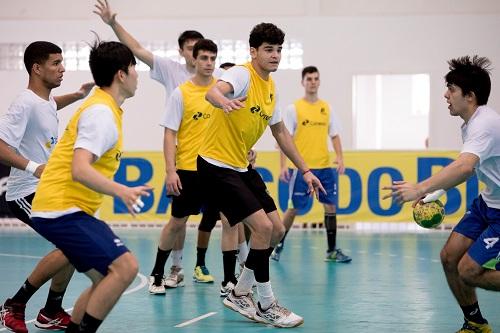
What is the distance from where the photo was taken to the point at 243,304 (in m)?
7.47

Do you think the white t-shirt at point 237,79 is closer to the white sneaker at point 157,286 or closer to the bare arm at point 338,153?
the white sneaker at point 157,286

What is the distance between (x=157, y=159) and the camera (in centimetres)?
1634

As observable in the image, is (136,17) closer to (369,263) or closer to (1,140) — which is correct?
(369,263)

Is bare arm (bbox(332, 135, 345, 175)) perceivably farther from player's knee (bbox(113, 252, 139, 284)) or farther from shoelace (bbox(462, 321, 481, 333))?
player's knee (bbox(113, 252, 139, 284))

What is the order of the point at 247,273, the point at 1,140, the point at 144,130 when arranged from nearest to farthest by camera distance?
the point at 1,140 < the point at 247,273 < the point at 144,130

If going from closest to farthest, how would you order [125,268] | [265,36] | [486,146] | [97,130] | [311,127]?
[97,130], [125,268], [486,146], [265,36], [311,127]

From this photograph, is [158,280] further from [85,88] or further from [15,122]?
[15,122]

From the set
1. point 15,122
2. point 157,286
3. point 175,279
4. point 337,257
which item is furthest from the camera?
point 337,257

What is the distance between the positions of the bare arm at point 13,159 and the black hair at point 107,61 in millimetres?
1228

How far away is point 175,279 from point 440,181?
12.9ft

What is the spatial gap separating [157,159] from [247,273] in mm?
9068

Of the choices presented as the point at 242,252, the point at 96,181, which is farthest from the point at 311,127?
the point at 96,181

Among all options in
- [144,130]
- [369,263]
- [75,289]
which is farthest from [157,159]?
[75,289]

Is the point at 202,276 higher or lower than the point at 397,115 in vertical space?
lower
